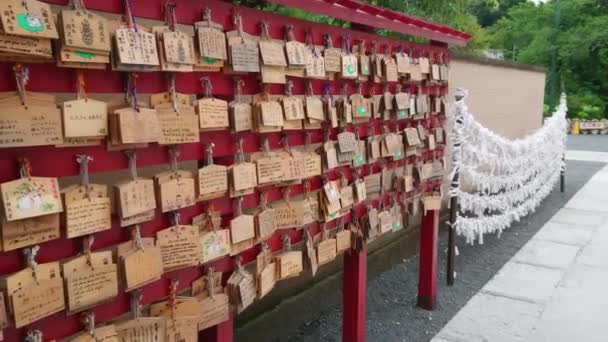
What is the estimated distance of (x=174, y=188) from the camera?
5.02 ft

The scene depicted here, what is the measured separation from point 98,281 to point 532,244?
4.97m

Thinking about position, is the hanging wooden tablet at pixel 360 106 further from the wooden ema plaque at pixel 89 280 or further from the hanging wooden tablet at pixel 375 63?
the wooden ema plaque at pixel 89 280

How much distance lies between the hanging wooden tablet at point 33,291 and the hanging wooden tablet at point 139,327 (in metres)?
0.22

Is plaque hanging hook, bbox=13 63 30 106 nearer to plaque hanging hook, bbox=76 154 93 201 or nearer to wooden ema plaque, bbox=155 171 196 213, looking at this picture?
plaque hanging hook, bbox=76 154 93 201

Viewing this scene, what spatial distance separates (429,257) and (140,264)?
2494mm

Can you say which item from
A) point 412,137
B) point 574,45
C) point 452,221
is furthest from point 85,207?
point 574,45

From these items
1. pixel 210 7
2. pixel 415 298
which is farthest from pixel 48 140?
pixel 415 298

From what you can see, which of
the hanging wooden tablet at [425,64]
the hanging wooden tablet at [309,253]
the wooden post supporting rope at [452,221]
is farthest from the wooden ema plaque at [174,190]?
the wooden post supporting rope at [452,221]

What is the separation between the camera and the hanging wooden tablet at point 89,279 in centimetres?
128

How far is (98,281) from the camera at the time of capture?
1.33 metres

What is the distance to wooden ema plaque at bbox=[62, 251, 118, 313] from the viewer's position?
1.27 meters

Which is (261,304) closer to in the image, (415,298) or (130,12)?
(415,298)

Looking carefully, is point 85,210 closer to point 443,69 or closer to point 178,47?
point 178,47

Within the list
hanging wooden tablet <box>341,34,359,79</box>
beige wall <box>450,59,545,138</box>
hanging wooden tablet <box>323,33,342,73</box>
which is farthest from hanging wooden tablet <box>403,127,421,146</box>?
beige wall <box>450,59,545,138</box>
